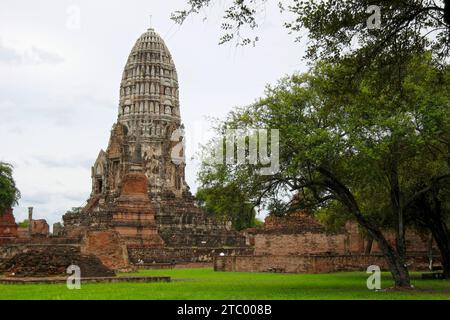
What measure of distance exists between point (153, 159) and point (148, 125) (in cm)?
425

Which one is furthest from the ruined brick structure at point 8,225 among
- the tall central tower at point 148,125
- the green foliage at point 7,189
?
the tall central tower at point 148,125

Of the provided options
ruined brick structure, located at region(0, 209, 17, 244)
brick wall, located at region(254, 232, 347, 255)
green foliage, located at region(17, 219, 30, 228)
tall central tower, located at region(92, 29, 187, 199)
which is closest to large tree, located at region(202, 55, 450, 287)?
brick wall, located at region(254, 232, 347, 255)

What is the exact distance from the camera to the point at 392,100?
20.2 metres

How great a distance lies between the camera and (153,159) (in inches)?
2901

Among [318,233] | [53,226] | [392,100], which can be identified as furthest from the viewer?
[53,226]

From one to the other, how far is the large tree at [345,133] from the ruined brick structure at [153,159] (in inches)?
1467

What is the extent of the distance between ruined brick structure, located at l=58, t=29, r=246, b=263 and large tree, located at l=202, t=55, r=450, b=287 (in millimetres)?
37268

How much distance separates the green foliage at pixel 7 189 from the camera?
56.6m

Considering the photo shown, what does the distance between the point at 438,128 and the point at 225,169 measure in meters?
6.96

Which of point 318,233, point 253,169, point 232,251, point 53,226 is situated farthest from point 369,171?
point 53,226

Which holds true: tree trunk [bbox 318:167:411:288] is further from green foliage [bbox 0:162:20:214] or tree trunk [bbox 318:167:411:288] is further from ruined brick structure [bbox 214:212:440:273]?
green foliage [bbox 0:162:20:214]

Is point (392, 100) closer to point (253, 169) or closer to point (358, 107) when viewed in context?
point (358, 107)

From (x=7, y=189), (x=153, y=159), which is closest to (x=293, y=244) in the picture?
(x=7, y=189)

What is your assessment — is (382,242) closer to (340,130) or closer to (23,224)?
(340,130)
